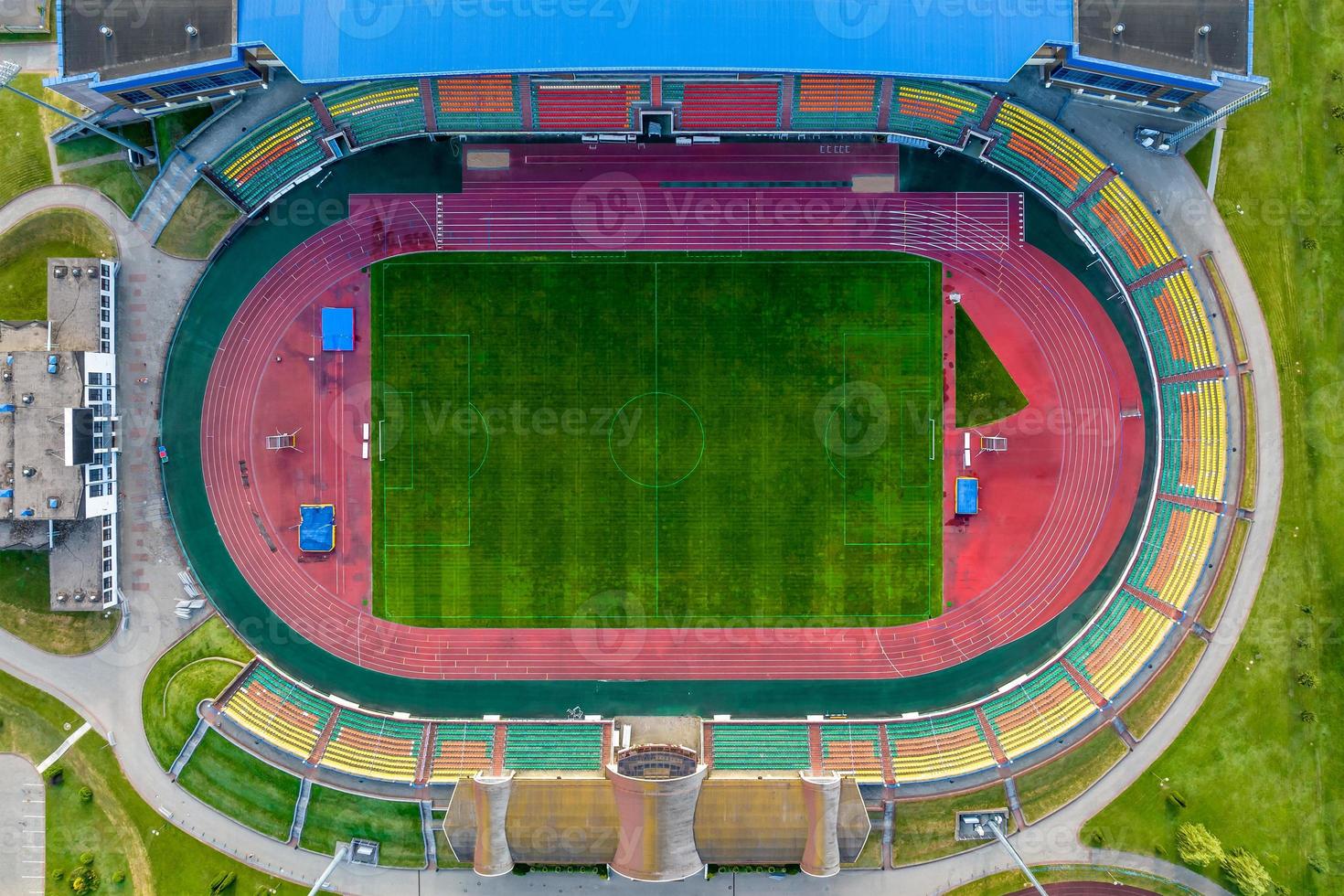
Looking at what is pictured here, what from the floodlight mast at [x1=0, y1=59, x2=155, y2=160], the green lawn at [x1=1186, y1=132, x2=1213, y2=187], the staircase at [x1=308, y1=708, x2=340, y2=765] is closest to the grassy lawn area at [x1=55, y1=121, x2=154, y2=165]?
the floodlight mast at [x1=0, y1=59, x2=155, y2=160]

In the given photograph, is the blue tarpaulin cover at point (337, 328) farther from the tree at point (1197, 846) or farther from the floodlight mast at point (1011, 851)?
the tree at point (1197, 846)

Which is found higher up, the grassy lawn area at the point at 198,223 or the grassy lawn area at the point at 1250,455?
the grassy lawn area at the point at 198,223

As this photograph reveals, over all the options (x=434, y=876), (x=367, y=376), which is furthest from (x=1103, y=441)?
(x=434, y=876)

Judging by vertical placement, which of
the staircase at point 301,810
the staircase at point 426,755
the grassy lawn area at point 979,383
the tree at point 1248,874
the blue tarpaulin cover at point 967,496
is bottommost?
the tree at point 1248,874

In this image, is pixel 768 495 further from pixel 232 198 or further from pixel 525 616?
pixel 232 198

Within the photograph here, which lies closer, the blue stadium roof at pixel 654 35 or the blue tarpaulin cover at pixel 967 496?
the blue stadium roof at pixel 654 35

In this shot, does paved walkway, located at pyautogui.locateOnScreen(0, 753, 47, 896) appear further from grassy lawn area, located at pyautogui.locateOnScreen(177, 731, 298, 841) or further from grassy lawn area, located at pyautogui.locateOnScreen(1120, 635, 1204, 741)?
grassy lawn area, located at pyautogui.locateOnScreen(1120, 635, 1204, 741)

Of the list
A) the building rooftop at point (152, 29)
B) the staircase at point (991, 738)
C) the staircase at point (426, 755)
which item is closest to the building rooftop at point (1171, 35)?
the staircase at point (991, 738)
